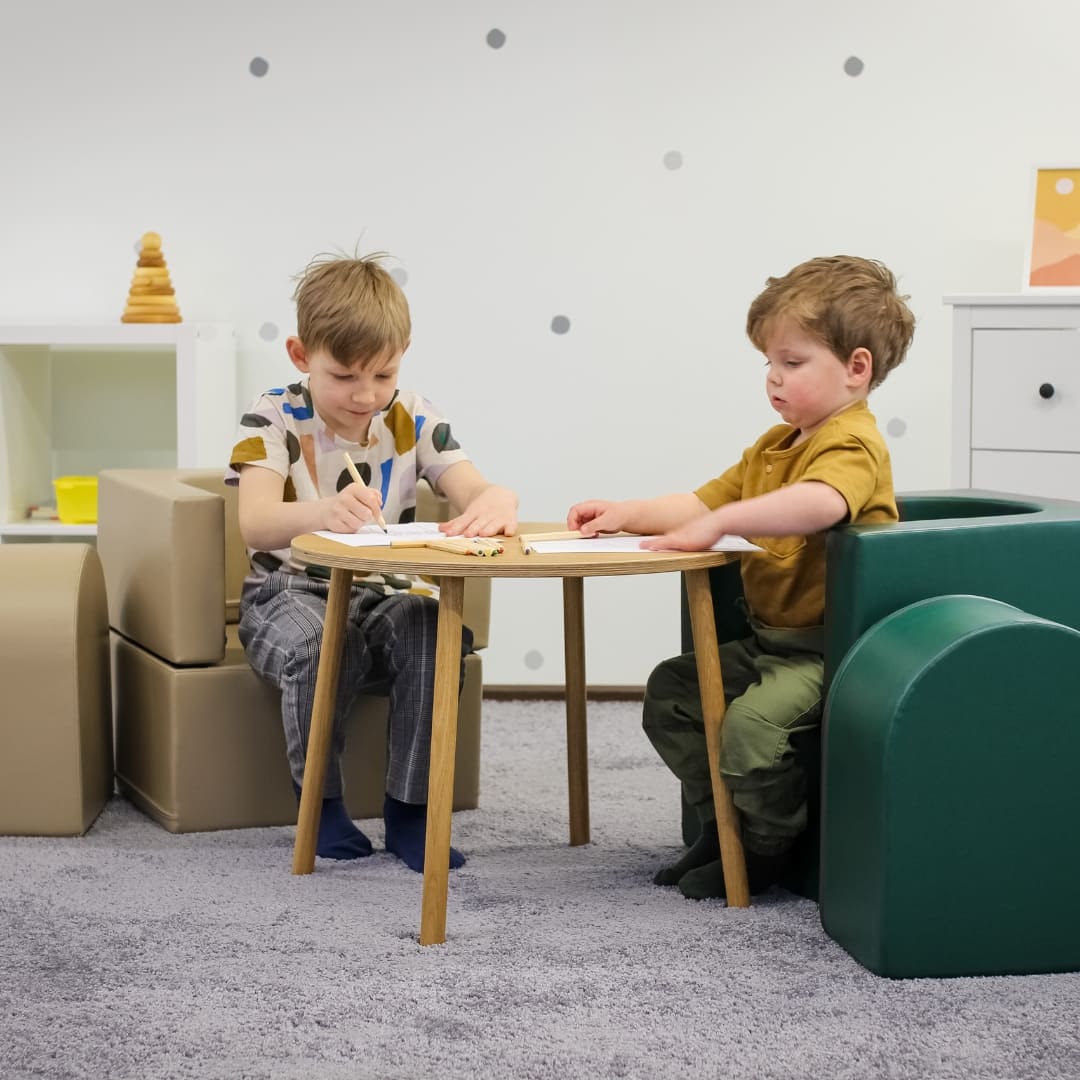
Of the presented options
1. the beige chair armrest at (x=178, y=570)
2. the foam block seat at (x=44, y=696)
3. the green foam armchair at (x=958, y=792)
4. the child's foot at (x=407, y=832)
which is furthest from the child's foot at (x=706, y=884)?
the foam block seat at (x=44, y=696)

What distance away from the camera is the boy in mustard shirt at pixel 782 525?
5.17ft

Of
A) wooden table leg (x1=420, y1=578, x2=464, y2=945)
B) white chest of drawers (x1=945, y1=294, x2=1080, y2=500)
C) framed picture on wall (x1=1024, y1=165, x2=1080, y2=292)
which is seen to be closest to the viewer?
wooden table leg (x1=420, y1=578, x2=464, y2=945)

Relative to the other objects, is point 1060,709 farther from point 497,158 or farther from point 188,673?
point 497,158

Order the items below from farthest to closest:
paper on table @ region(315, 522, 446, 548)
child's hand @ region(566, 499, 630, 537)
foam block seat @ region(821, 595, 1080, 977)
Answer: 1. child's hand @ region(566, 499, 630, 537)
2. paper on table @ region(315, 522, 446, 548)
3. foam block seat @ region(821, 595, 1080, 977)

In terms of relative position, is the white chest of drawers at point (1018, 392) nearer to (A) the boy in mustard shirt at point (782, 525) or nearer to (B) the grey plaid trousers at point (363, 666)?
(A) the boy in mustard shirt at point (782, 525)

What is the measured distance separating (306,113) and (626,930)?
196 cm

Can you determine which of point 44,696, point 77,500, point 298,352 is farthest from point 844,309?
point 77,500

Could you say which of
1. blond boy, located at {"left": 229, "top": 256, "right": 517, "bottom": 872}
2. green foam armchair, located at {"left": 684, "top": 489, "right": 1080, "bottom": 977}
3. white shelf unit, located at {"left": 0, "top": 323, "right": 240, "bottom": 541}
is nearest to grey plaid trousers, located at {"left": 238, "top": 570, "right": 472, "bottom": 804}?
blond boy, located at {"left": 229, "top": 256, "right": 517, "bottom": 872}

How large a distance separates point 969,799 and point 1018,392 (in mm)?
1251

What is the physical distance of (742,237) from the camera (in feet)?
9.66

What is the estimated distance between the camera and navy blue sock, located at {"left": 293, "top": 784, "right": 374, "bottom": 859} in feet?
6.15

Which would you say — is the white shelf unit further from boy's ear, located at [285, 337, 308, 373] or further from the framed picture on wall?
the framed picture on wall

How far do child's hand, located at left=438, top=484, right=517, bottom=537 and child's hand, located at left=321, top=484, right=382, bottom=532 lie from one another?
0.29ft

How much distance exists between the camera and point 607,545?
5.34 feet
